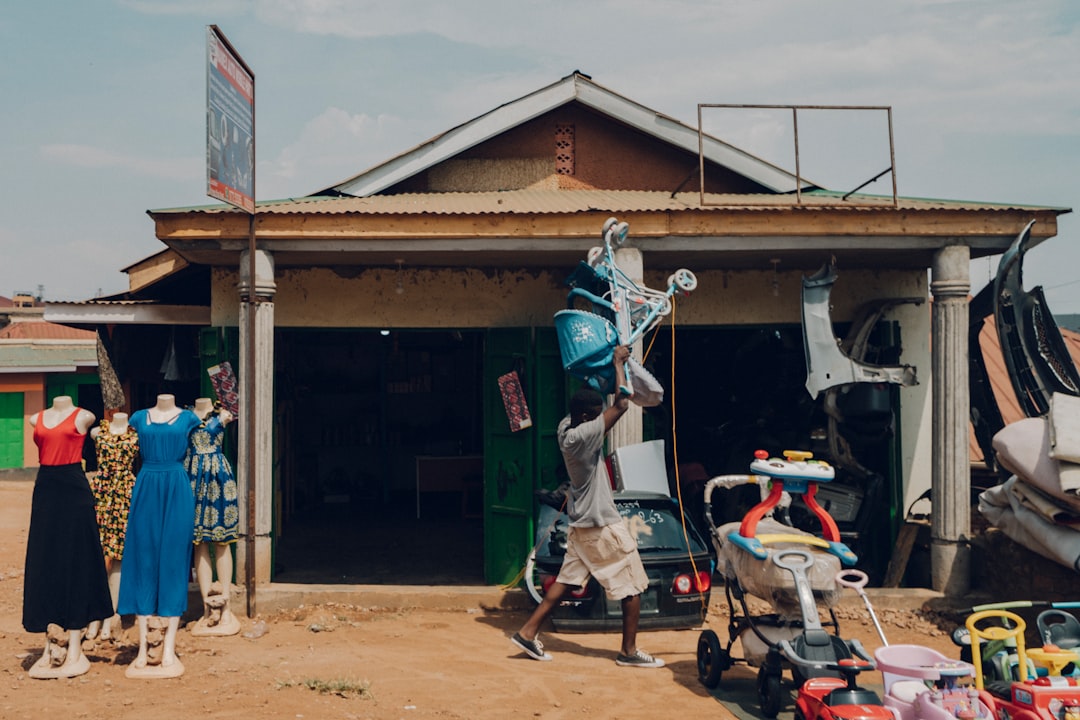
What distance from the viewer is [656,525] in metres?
8.08

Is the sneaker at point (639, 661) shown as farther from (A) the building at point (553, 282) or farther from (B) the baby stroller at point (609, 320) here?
(A) the building at point (553, 282)

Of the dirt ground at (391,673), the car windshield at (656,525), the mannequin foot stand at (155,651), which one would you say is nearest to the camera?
the dirt ground at (391,673)

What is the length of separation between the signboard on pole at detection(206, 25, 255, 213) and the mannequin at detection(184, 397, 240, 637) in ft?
5.61

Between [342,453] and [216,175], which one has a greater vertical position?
[216,175]

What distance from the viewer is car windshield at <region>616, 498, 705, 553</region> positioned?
7918 millimetres

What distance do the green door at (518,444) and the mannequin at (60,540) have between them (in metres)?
4.05

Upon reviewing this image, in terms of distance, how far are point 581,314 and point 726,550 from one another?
6.80 feet

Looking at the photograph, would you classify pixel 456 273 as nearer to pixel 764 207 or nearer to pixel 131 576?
pixel 764 207

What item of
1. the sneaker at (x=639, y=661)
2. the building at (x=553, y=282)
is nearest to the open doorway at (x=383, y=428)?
the building at (x=553, y=282)

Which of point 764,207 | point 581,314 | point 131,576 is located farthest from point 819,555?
point 131,576

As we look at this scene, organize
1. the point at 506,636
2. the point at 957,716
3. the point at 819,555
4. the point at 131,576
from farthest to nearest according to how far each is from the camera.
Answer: the point at 506,636 < the point at 131,576 < the point at 819,555 < the point at 957,716

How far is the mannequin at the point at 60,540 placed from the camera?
655 cm

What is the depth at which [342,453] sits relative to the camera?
53.9 feet

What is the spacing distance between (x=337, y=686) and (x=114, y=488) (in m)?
2.60
